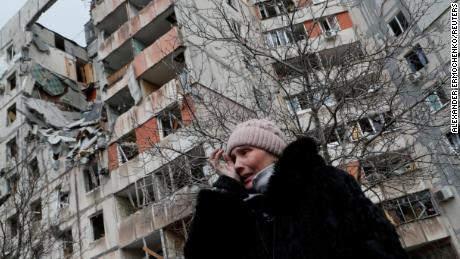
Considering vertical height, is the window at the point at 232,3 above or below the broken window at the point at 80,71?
below

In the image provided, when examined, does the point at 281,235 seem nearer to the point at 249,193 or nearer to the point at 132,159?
the point at 249,193

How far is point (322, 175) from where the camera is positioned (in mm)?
1778

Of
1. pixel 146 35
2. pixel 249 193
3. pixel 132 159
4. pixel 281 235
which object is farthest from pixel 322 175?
pixel 146 35

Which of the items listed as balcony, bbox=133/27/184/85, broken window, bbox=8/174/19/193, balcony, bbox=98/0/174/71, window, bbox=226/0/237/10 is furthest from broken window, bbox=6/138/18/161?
window, bbox=226/0/237/10

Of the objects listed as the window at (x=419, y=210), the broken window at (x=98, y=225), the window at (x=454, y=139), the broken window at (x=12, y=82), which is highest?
the broken window at (x=12, y=82)

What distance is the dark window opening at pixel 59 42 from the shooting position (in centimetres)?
2929

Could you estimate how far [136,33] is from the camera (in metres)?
21.0

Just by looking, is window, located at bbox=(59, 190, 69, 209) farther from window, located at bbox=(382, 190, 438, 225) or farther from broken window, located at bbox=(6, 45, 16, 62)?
window, located at bbox=(382, 190, 438, 225)

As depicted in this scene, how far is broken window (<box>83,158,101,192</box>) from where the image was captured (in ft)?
67.7

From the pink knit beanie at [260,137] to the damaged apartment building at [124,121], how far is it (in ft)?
28.8

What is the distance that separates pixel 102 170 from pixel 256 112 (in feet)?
38.9

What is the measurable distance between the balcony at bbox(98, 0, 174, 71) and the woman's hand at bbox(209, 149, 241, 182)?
1857 centimetres

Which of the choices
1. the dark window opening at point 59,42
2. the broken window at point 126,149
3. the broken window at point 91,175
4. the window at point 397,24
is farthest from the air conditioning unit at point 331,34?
the dark window opening at point 59,42

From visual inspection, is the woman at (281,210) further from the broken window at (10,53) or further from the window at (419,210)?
the broken window at (10,53)
